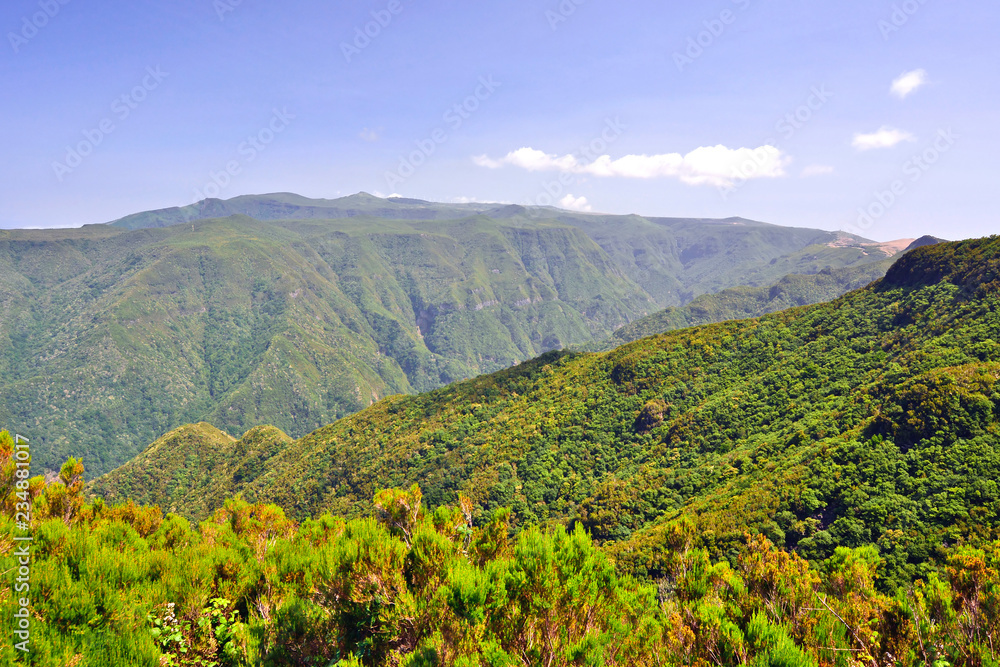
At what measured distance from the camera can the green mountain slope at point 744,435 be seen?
45594 mm

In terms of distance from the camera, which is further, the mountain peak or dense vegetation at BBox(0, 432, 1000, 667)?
the mountain peak

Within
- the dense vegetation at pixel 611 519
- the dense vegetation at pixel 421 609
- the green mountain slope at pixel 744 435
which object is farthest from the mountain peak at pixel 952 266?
the dense vegetation at pixel 421 609

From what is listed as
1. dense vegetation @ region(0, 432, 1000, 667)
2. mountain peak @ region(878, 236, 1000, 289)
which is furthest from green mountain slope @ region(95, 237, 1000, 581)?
dense vegetation @ region(0, 432, 1000, 667)

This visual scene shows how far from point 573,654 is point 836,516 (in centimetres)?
5186

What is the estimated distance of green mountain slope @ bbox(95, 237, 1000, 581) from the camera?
45.6 m

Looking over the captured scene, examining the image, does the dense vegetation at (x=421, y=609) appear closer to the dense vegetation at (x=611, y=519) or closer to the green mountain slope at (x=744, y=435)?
the dense vegetation at (x=611, y=519)

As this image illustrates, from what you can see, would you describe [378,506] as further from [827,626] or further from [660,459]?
[660,459]

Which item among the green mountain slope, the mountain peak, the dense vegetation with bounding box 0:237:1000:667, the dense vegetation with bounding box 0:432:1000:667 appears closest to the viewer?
the dense vegetation with bounding box 0:432:1000:667

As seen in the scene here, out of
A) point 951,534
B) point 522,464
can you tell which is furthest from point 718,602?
point 522,464

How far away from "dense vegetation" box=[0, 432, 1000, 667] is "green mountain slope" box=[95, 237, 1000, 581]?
110 ft

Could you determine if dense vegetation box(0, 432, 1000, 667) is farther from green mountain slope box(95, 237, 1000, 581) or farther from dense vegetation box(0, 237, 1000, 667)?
green mountain slope box(95, 237, 1000, 581)

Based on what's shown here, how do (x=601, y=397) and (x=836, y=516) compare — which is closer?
(x=836, y=516)

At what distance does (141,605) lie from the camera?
349 inches

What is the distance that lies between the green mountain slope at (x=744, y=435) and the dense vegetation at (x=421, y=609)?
1316 inches
